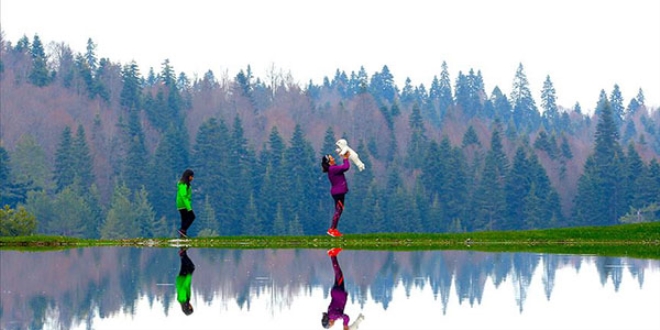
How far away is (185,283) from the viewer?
22.6m

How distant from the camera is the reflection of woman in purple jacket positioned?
1799 cm

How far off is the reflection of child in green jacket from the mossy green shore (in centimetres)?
A: 516

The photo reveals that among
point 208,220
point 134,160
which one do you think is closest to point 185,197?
point 208,220

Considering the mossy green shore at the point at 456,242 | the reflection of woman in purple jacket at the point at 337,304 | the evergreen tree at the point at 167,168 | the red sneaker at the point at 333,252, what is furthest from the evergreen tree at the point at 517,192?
the reflection of woman in purple jacket at the point at 337,304

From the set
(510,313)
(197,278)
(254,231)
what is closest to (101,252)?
(197,278)

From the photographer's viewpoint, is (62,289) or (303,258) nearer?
(62,289)

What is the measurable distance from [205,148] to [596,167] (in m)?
55.1

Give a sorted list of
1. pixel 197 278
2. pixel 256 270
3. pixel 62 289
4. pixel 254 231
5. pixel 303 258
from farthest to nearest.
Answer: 1. pixel 254 231
2. pixel 303 258
3. pixel 256 270
4. pixel 197 278
5. pixel 62 289

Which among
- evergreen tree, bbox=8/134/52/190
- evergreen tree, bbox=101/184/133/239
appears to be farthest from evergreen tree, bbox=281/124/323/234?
evergreen tree, bbox=8/134/52/190

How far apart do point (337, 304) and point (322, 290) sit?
2030 millimetres

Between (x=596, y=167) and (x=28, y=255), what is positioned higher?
(x=596, y=167)

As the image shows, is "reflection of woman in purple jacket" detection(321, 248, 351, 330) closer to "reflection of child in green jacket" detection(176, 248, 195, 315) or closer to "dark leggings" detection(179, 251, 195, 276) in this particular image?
"reflection of child in green jacket" detection(176, 248, 195, 315)

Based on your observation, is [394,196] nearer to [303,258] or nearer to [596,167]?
[596,167]

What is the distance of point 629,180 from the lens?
173 meters
